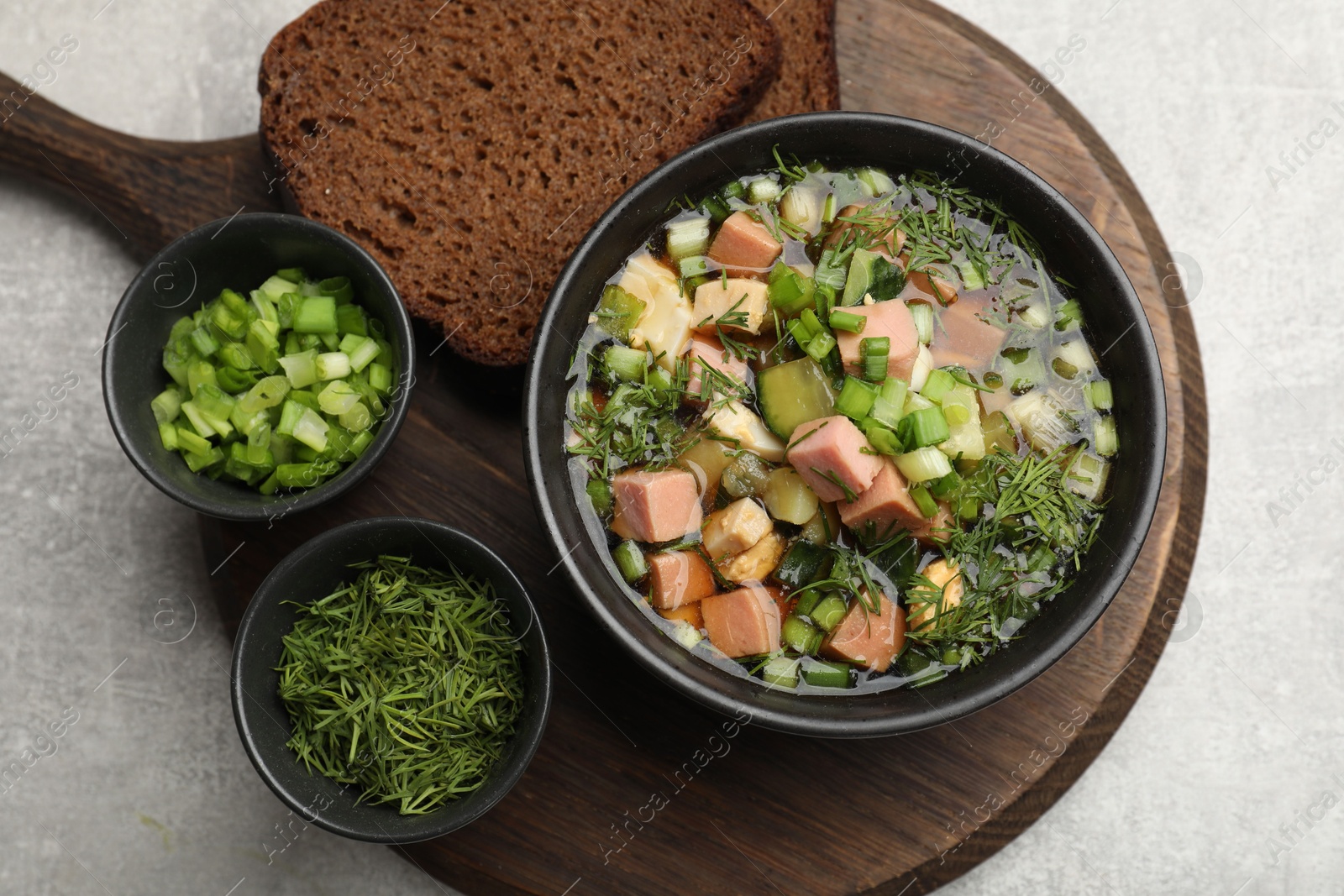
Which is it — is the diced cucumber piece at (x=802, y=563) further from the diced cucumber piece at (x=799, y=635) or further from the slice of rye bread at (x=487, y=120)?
the slice of rye bread at (x=487, y=120)

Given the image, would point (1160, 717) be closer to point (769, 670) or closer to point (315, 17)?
point (769, 670)

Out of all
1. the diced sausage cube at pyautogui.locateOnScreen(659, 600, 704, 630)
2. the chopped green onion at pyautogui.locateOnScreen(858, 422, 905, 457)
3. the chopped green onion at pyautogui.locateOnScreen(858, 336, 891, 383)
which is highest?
the chopped green onion at pyautogui.locateOnScreen(858, 336, 891, 383)

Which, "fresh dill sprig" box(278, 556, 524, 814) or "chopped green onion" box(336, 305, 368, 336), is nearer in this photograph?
"fresh dill sprig" box(278, 556, 524, 814)

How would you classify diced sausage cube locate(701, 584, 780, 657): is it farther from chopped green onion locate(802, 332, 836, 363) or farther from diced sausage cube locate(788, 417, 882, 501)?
chopped green onion locate(802, 332, 836, 363)

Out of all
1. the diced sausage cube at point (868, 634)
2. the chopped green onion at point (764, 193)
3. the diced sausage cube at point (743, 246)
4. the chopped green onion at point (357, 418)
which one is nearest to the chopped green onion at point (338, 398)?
the chopped green onion at point (357, 418)

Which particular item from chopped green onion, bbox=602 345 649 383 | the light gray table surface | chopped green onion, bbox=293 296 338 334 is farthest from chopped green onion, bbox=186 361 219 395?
chopped green onion, bbox=602 345 649 383

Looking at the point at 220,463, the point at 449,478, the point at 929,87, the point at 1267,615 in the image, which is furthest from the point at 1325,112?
the point at 220,463

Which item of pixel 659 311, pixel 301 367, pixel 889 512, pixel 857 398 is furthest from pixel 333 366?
pixel 889 512
